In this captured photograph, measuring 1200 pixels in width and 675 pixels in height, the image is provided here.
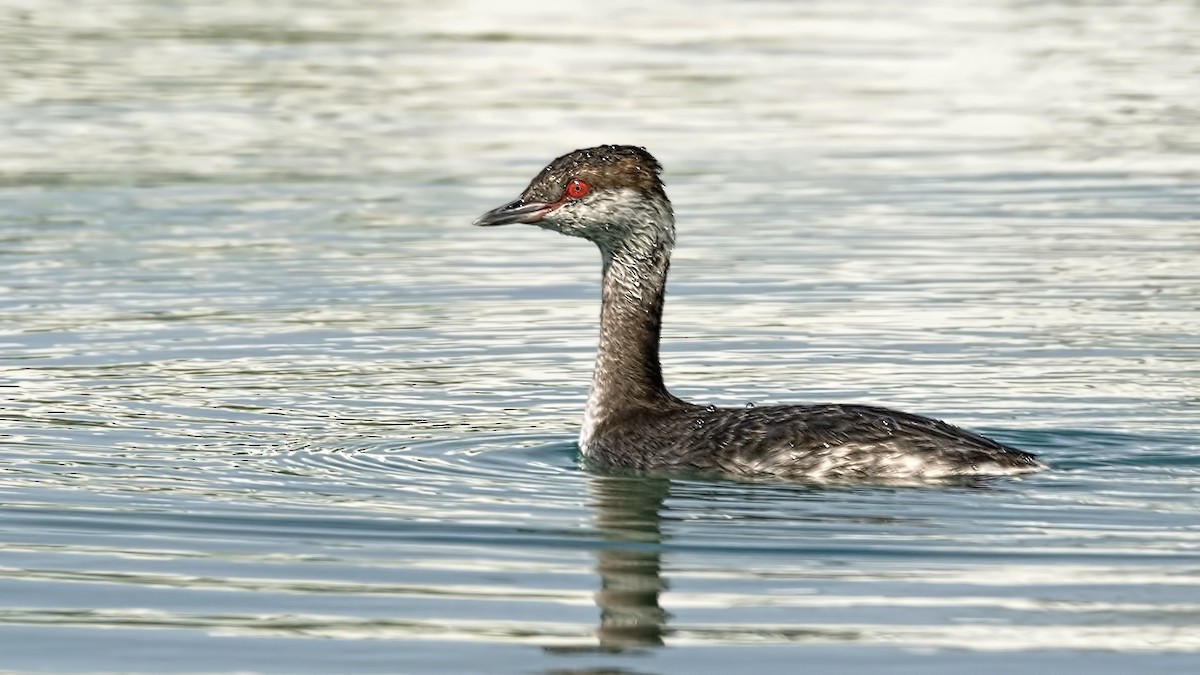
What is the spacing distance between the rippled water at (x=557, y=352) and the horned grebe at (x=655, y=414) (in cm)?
19

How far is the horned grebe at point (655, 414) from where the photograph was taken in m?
11.5

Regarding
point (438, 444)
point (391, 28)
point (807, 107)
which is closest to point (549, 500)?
point (438, 444)

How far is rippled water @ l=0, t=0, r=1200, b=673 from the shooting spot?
30.9 ft

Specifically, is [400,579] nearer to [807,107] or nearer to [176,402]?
[176,402]

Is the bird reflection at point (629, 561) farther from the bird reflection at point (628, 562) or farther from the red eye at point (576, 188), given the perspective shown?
the red eye at point (576, 188)

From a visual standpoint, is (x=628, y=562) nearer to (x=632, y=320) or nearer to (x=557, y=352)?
(x=632, y=320)

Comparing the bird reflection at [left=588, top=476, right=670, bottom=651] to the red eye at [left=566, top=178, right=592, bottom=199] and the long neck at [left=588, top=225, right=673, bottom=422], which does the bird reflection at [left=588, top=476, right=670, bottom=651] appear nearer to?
the long neck at [left=588, top=225, right=673, bottom=422]

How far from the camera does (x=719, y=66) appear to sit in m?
31.9

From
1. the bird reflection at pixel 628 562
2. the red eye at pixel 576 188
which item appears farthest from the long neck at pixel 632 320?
the bird reflection at pixel 628 562

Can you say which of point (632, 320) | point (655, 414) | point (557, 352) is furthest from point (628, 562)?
point (557, 352)

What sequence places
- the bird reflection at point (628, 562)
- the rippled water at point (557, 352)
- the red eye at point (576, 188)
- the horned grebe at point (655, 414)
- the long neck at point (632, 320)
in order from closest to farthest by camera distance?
the bird reflection at point (628, 562) → the rippled water at point (557, 352) → the horned grebe at point (655, 414) → the red eye at point (576, 188) → the long neck at point (632, 320)

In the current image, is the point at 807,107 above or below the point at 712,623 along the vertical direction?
above

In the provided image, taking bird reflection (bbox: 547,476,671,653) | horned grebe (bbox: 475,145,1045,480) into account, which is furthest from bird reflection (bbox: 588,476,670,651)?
Result: horned grebe (bbox: 475,145,1045,480)

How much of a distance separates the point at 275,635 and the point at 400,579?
95 centimetres
